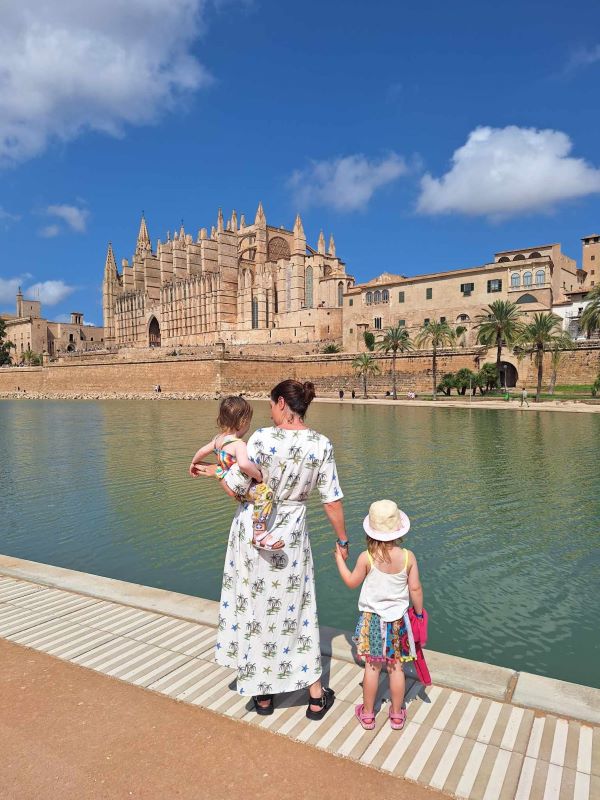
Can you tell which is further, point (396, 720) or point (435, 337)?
point (435, 337)

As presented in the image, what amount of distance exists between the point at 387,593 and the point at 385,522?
431 mm

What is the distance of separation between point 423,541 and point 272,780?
5.86 metres

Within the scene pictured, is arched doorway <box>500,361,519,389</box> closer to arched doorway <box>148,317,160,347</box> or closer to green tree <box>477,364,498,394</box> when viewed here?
green tree <box>477,364,498,394</box>

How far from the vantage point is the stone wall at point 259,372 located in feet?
149

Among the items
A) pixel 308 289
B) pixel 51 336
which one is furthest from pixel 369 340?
pixel 51 336

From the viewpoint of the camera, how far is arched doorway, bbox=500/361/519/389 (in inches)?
1876

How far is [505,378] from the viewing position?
1912 inches

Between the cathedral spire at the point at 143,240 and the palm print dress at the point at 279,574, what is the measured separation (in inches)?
4239

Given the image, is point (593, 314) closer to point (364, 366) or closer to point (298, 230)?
point (364, 366)

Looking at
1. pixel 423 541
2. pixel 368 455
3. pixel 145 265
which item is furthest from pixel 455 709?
pixel 145 265

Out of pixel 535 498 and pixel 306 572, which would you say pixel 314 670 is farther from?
pixel 535 498

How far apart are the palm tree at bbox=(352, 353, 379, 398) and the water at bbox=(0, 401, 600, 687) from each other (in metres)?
34.4

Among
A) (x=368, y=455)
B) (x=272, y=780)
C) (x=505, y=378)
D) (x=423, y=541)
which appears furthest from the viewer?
(x=505, y=378)

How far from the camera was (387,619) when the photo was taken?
3.22m
